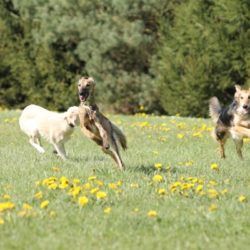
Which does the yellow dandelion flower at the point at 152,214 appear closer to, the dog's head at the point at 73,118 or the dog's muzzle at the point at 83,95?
the dog's muzzle at the point at 83,95

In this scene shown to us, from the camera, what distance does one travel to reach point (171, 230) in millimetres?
6711

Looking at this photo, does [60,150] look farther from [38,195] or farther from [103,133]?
[38,195]

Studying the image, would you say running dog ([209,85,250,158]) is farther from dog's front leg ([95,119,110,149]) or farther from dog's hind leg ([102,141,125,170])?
dog's front leg ([95,119,110,149])

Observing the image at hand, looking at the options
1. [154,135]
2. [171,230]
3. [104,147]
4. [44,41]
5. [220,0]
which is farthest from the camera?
[44,41]

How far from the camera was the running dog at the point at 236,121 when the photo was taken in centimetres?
1252

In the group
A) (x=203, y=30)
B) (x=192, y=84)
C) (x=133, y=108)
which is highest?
(x=203, y=30)

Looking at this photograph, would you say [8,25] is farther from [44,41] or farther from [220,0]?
[220,0]

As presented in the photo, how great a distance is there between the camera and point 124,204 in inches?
306

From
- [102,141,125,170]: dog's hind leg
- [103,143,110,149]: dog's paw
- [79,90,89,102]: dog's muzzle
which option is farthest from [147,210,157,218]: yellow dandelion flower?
[79,90,89,102]: dog's muzzle

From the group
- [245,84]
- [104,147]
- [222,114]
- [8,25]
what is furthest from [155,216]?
[8,25]

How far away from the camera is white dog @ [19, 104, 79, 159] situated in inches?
493

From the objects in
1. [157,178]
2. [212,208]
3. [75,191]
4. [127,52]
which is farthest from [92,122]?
[127,52]

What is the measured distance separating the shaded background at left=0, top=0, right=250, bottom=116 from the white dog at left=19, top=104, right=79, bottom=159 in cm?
1455

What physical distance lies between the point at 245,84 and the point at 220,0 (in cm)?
337
